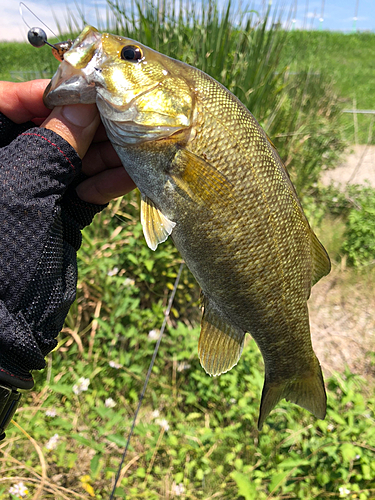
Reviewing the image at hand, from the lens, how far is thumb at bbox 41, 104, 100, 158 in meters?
1.38

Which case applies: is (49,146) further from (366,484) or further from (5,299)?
(366,484)

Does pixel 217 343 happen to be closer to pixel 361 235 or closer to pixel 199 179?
pixel 199 179

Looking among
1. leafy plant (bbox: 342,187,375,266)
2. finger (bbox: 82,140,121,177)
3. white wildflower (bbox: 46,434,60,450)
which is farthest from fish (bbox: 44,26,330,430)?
leafy plant (bbox: 342,187,375,266)

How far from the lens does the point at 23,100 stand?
1592 millimetres

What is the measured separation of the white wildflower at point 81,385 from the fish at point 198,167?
4.80 ft

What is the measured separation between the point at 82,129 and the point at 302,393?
1.53 m

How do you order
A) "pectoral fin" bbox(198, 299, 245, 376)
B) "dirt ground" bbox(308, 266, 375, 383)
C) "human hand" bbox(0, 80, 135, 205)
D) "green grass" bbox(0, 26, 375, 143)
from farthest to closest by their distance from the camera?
"green grass" bbox(0, 26, 375, 143)
"dirt ground" bbox(308, 266, 375, 383)
"pectoral fin" bbox(198, 299, 245, 376)
"human hand" bbox(0, 80, 135, 205)

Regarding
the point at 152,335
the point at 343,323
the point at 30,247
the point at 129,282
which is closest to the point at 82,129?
the point at 30,247

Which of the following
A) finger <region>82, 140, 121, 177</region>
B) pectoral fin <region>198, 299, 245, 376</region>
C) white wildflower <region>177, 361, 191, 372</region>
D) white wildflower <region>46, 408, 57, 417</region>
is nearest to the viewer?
pectoral fin <region>198, 299, 245, 376</region>

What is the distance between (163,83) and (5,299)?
0.99 metres

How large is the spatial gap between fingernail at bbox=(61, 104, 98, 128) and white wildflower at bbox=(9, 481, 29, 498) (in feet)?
6.57

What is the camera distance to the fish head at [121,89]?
1.29 m

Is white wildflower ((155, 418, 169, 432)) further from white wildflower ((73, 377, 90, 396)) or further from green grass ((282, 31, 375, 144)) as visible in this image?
green grass ((282, 31, 375, 144))

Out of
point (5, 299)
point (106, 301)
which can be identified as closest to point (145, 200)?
point (5, 299)
